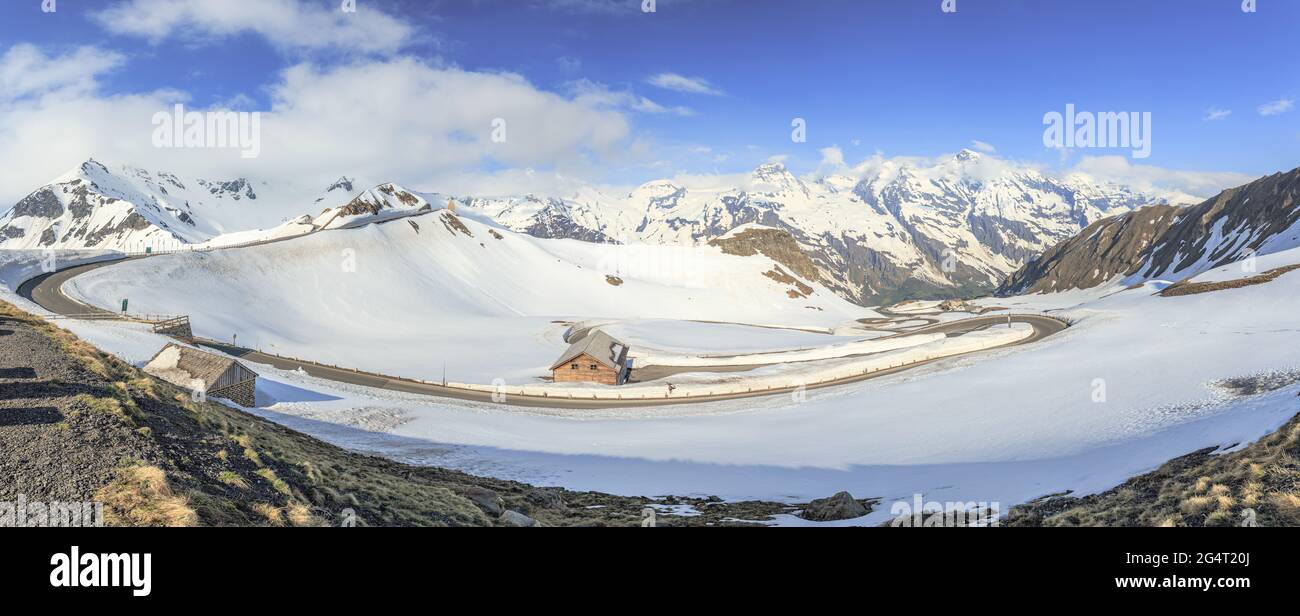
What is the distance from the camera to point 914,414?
1425 inches

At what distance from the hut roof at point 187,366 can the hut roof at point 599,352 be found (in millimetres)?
27154

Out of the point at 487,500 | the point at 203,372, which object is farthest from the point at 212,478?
the point at 203,372

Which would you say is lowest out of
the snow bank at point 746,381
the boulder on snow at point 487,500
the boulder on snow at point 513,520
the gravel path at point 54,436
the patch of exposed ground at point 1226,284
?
the boulder on snow at point 487,500

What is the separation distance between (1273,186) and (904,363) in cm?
16884

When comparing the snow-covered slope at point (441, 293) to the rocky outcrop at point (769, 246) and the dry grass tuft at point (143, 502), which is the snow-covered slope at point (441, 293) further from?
the dry grass tuft at point (143, 502)

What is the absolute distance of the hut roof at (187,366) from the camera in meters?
29.8

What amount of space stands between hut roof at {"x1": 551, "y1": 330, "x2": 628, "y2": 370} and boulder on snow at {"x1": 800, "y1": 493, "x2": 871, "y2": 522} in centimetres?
3668

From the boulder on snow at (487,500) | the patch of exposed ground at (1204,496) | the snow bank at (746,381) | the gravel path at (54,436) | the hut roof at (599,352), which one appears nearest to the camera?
the gravel path at (54,436)

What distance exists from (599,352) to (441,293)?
60119 mm

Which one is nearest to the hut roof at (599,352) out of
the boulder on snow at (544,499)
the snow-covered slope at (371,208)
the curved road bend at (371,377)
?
the curved road bend at (371,377)

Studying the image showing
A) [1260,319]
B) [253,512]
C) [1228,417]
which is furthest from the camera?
[1260,319]

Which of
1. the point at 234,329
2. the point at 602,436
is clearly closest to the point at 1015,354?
the point at 602,436

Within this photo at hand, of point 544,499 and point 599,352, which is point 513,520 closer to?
point 544,499
